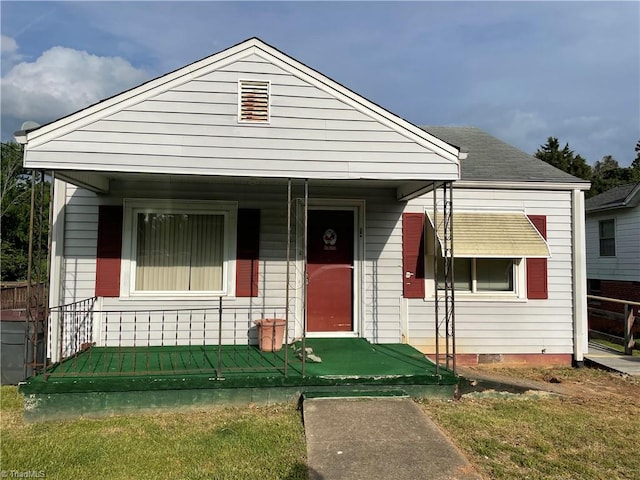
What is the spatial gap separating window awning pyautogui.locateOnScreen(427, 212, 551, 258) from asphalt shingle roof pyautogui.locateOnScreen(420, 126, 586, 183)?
2.12 feet

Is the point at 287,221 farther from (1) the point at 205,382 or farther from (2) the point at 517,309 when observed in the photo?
(2) the point at 517,309

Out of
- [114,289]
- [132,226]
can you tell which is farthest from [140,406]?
[132,226]

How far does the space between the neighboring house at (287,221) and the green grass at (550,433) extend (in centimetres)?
172

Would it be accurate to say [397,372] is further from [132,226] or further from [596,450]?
[132,226]

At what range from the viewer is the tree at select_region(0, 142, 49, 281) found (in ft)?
85.9

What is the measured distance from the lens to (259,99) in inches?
203

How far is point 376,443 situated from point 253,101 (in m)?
3.90

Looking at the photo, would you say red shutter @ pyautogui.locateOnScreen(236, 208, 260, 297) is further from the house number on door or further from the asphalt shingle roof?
the asphalt shingle roof

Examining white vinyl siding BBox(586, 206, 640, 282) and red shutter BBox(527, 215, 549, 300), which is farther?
white vinyl siding BBox(586, 206, 640, 282)

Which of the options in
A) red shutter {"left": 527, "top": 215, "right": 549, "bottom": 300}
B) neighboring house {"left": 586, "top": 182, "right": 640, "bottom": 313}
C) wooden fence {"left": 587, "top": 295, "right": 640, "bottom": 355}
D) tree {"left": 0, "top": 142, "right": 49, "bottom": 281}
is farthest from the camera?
tree {"left": 0, "top": 142, "right": 49, "bottom": 281}

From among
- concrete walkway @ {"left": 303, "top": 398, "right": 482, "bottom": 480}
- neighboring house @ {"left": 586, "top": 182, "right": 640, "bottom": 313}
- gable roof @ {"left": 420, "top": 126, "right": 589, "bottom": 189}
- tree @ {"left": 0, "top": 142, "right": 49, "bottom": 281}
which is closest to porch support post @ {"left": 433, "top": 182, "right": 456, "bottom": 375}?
concrete walkway @ {"left": 303, "top": 398, "right": 482, "bottom": 480}

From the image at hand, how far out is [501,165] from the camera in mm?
7613

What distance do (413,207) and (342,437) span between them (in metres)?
4.08

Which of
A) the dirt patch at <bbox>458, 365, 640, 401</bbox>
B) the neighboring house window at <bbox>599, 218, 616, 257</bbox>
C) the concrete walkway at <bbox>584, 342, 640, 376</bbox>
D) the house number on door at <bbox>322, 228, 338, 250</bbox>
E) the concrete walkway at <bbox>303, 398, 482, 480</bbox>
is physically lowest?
the dirt patch at <bbox>458, 365, 640, 401</bbox>
